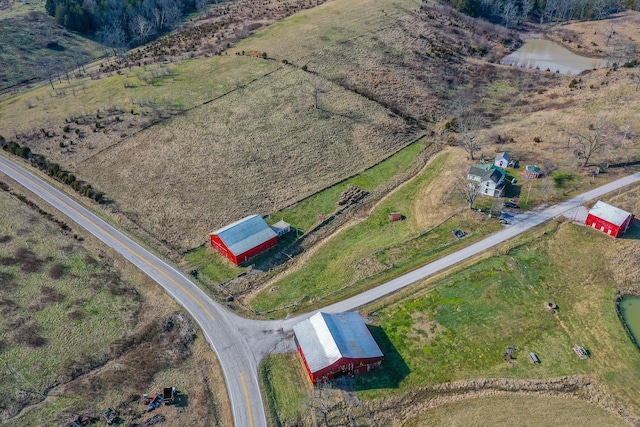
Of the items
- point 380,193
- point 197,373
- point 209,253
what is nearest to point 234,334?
point 197,373

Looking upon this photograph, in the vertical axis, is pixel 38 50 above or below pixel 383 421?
above

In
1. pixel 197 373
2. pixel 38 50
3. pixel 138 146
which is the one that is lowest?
pixel 197 373

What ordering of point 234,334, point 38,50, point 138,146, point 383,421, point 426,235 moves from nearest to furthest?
point 383,421 → point 234,334 → point 426,235 → point 138,146 → point 38,50

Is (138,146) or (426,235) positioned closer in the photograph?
(426,235)

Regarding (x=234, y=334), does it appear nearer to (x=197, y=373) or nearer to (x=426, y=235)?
(x=197, y=373)

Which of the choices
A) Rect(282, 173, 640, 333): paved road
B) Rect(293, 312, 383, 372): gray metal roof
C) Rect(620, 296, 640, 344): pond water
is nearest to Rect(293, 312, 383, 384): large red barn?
Rect(293, 312, 383, 372): gray metal roof

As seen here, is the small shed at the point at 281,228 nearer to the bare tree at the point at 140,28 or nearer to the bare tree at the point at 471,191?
the bare tree at the point at 471,191

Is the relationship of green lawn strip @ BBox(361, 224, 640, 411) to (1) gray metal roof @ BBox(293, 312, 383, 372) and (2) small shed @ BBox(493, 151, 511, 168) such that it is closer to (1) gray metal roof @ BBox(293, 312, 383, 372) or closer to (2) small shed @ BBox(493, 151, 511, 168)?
(1) gray metal roof @ BBox(293, 312, 383, 372)

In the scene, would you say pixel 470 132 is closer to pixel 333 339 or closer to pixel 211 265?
pixel 211 265
